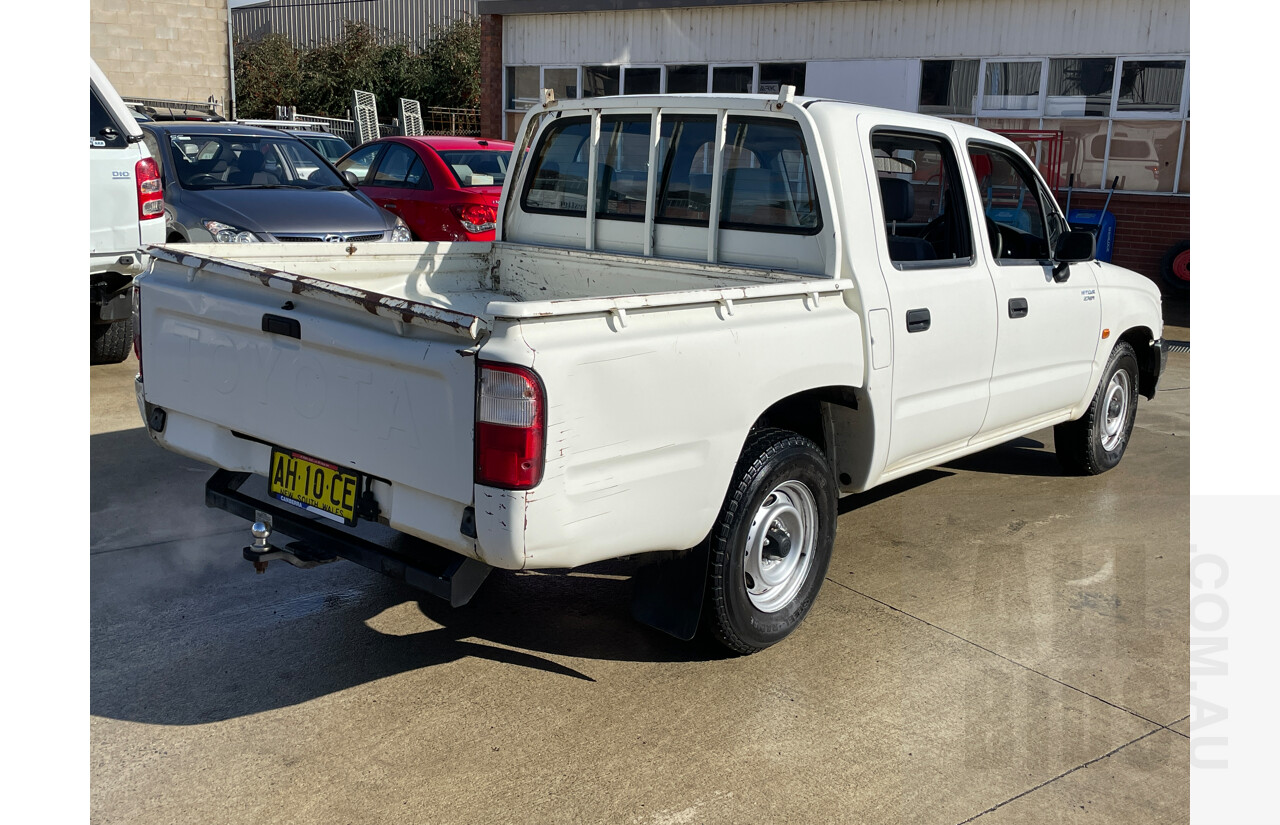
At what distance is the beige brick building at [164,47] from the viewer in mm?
23562

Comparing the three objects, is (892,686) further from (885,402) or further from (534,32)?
(534,32)

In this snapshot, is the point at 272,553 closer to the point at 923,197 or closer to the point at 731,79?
the point at 923,197

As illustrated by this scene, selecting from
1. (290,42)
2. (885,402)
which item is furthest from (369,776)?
(290,42)

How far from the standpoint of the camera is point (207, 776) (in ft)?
10.8

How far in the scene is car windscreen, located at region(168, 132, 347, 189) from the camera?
31.1 feet

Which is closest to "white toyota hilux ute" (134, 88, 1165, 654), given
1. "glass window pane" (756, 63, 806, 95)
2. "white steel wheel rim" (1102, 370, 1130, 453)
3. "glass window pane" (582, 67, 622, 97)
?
"white steel wheel rim" (1102, 370, 1130, 453)

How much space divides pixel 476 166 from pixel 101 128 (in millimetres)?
4089

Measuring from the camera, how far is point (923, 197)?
199 inches

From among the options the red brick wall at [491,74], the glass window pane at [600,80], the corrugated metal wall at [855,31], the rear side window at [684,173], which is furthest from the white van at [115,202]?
the red brick wall at [491,74]

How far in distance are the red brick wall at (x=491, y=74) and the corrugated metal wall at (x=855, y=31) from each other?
20 cm

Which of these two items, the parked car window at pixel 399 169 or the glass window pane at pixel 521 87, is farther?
the glass window pane at pixel 521 87

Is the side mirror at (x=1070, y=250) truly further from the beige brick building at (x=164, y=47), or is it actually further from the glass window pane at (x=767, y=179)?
the beige brick building at (x=164, y=47)

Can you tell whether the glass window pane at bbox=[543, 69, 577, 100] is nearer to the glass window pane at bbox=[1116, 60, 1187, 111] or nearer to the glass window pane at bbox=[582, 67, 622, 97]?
the glass window pane at bbox=[582, 67, 622, 97]

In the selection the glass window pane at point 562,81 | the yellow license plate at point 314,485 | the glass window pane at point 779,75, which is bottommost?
the yellow license plate at point 314,485
